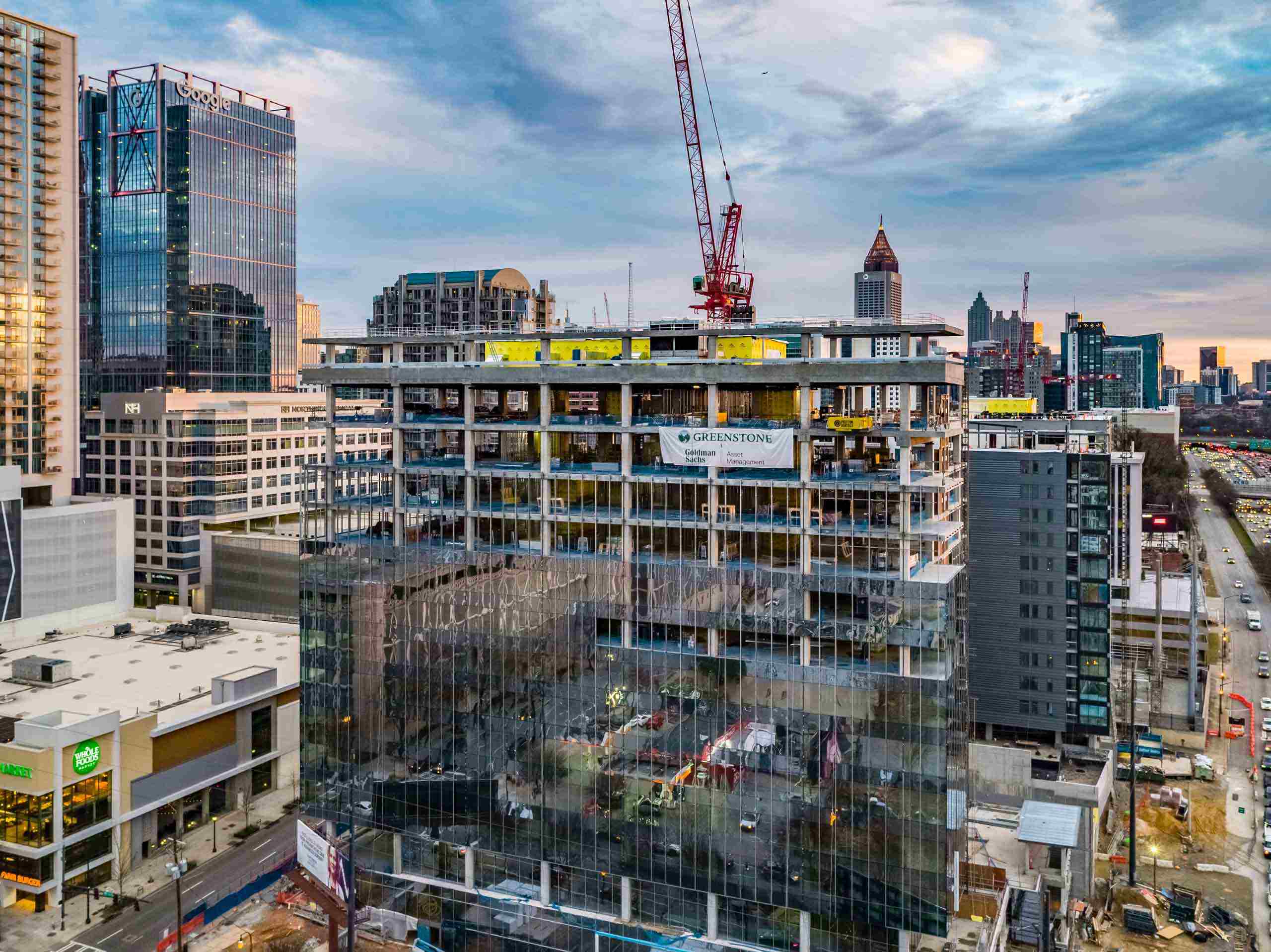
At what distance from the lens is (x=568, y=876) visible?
65188 millimetres

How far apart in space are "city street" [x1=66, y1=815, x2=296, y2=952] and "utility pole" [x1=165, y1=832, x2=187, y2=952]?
5.63ft

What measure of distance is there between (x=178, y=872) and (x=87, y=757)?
65.3ft

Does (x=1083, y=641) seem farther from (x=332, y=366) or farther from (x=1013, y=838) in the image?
(x=332, y=366)

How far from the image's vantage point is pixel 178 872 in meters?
60.7

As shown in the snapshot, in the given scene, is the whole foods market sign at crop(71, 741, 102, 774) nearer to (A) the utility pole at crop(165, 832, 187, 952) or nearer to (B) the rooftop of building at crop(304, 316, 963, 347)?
(A) the utility pole at crop(165, 832, 187, 952)

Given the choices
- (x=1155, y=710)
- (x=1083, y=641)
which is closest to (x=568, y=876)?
(x=1083, y=641)

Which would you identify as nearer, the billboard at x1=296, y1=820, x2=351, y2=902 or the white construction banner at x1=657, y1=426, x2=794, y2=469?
the white construction banner at x1=657, y1=426, x2=794, y2=469

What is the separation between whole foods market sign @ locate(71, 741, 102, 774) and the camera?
7400 centimetres

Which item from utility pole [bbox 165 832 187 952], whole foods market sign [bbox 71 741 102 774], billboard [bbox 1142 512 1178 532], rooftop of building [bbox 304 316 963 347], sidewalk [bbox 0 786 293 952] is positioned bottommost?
sidewalk [bbox 0 786 293 952]

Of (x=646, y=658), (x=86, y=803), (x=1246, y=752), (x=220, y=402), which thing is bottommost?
(x=1246, y=752)

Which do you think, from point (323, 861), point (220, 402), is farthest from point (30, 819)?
point (220, 402)

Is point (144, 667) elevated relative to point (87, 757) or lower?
elevated

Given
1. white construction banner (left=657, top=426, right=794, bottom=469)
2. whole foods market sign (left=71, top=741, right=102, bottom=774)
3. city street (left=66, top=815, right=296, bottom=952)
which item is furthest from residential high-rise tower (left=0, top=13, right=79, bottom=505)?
white construction banner (left=657, top=426, right=794, bottom=469)

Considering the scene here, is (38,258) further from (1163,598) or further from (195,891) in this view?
(1163,598)
